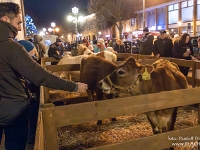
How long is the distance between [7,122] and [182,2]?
30174 millimetres

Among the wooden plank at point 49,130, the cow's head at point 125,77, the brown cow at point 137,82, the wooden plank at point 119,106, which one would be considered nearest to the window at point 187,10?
the brown cow at point 137,82

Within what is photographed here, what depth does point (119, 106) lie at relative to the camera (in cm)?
272

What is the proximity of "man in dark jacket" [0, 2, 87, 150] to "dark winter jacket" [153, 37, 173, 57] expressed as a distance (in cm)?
604

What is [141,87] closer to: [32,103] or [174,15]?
[32,103]

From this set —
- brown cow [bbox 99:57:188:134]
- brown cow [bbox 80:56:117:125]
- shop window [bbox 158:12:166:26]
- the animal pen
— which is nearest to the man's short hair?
the animal pen

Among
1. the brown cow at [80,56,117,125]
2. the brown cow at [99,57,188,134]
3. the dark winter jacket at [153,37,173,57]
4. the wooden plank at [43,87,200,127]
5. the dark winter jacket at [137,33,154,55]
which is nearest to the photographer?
the wooden plank at [43,87,200,127]

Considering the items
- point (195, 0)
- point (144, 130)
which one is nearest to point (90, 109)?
point (144, 130)

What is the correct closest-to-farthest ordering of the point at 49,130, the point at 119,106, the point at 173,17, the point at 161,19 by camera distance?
the point at 49,130 → the point at 119,106 → the point at 173,17 → the point at 161,19

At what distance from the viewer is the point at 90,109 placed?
2.60m

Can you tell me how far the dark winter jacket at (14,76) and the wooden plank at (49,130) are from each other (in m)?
0.34

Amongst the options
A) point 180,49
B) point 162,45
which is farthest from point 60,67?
point 180,49

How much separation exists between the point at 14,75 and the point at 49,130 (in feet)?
2.28

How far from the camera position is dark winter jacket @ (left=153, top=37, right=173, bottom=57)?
822 cm

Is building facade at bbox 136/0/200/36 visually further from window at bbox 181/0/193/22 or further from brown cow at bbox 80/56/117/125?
brown cow at bbox 80/56/117/125
